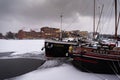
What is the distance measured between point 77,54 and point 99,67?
205 centimetres

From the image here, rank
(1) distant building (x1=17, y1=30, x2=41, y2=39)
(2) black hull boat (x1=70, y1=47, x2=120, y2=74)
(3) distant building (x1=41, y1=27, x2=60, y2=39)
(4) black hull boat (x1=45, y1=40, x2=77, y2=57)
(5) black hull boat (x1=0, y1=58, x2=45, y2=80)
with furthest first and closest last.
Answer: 1. (1) distant building (x1=17, y1=30, x2=41, y2=39)
2. (3) distant building (x1=41, y1=27, x2=60, y2=39)
3. (4) black hull boat (x1=45, y1=40, x2=77, y2=57)
4. (2) black hull boat (x1=70, y1=47, x2=120, y2=74)
5. (5) black hull boat (x1=0, y1=58, x2=45, y2=80)

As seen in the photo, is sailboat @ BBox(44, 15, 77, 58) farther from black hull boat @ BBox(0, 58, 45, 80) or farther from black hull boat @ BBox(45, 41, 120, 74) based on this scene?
black hull boat @ BBox(45, 41, 120, 74)

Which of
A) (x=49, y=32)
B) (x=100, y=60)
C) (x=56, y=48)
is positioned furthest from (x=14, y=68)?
(x=49, y=32)

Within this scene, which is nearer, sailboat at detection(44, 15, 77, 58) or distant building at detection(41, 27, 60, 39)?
sailboat at detection(44, 15, 77, 58)

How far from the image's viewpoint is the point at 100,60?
1302 cm

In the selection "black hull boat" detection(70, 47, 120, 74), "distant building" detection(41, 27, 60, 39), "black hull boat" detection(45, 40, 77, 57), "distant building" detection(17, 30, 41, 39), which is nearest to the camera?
"black hull boat" detection(70, 47, 120, 74)

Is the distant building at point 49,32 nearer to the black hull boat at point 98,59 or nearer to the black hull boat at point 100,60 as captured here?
the black hull boat at point 98,59

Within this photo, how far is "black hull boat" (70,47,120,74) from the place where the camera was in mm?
12844

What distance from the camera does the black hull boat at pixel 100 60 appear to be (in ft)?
42.1

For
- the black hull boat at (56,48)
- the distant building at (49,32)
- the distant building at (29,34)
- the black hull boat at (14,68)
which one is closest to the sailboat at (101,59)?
the black hull boat at (14,68)

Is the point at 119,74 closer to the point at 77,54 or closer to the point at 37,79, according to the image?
the point at 77,54

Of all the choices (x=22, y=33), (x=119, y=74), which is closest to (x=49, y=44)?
(x=119, y=74)

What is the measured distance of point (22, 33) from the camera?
399 feet

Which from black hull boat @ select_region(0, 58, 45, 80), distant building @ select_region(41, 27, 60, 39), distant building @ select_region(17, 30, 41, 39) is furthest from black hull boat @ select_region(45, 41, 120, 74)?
distant building @ select_region(17, 30, 41, 39)
